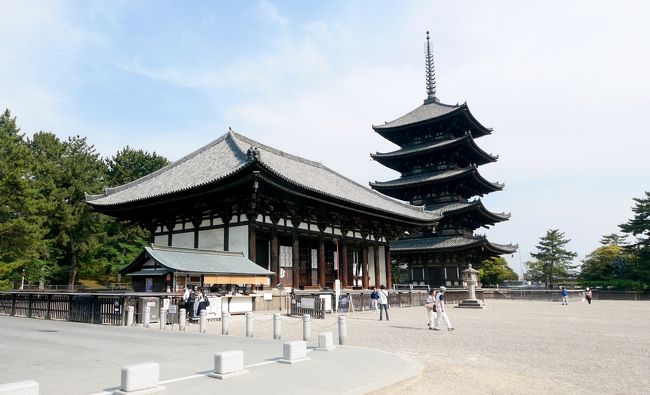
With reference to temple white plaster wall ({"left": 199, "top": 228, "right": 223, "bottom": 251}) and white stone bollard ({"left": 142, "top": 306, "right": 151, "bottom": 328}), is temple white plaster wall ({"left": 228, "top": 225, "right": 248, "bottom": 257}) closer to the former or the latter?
temple white plaster wall ({"left": 199, "top": 228, "right": 223, "bottom": 251})

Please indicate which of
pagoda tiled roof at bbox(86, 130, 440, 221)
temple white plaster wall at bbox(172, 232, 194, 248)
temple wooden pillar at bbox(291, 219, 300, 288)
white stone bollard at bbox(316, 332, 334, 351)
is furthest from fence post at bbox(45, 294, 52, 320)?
white stone bollard at bbox(316, 332, 334, 351)

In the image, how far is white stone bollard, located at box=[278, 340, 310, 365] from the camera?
924 centimetres

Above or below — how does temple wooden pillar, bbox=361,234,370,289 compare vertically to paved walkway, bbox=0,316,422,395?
above

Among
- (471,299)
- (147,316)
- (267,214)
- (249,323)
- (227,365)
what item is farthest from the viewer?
(471,299)

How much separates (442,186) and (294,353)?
132ft

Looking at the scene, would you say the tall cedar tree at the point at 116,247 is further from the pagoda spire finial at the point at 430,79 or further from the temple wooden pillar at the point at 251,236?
the pagoda spire finial at the point at 430,79

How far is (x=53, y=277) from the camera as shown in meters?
48.1

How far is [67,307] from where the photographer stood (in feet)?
64.0

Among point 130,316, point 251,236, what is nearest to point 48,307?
point 130,316

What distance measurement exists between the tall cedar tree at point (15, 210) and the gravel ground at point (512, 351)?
2054cm

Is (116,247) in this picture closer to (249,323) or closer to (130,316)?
(130,316)

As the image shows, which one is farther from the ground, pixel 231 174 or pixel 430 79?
pixel 430 79

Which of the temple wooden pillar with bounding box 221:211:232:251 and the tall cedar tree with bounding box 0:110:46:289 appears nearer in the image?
the temple wooden pillar with bounding box 221:211:232:251

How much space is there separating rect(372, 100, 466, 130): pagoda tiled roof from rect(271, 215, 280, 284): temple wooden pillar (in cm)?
2765
